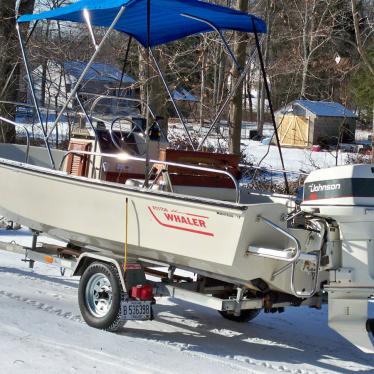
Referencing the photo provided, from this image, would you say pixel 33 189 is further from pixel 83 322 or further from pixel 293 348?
pixel 293 348

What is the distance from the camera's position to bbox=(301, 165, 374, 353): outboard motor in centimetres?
498

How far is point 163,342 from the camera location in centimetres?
563

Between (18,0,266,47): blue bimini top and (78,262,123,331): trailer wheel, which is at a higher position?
(18,0,266,47): blue bimini top

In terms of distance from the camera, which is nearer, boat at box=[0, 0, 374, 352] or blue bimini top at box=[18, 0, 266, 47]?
boat at box=[0, 0, 374, 352]

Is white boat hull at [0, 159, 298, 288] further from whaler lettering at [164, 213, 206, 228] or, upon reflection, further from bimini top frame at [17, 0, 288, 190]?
bimini top frame at [17, 0, 288, 190]

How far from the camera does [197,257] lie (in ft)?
17.0

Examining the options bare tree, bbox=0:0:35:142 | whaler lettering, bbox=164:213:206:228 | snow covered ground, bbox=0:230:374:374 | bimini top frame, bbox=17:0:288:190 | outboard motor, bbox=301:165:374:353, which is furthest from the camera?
bare tree, bbox=0:0:35:142

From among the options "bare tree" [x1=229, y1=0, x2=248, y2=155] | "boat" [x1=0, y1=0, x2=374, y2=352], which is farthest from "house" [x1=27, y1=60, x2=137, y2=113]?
"boat" [x1=0, y1=0, x2=374, y2=352]

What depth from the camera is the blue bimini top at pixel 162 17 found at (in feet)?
21.6

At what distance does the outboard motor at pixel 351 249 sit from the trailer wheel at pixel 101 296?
5.63 feet

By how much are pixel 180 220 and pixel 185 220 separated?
0.17 ft

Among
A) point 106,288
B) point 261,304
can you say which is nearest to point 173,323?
point 106,288

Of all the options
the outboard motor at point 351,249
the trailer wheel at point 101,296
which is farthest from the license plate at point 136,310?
the outboard motor at point 351,249

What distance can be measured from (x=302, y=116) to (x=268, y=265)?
2958 cm
